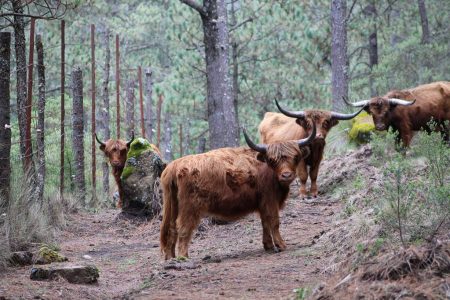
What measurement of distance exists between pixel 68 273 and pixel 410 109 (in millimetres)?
8687

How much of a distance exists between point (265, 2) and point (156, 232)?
16.5 metres

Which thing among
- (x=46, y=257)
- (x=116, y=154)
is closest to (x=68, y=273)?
(x=46, y=257)

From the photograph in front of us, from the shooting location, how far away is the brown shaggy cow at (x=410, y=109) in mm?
14000

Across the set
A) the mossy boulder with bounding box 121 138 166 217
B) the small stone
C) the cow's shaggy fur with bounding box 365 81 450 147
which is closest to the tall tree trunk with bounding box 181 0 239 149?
the mossy boulder with bounding box 121 138 166 217

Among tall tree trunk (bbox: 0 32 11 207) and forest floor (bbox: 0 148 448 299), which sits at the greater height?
tall tree trunk (bbox: 0 32 11 207)

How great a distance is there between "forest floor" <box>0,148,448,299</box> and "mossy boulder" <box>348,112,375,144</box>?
164 centimetres

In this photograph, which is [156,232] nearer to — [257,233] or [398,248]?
[257,233]

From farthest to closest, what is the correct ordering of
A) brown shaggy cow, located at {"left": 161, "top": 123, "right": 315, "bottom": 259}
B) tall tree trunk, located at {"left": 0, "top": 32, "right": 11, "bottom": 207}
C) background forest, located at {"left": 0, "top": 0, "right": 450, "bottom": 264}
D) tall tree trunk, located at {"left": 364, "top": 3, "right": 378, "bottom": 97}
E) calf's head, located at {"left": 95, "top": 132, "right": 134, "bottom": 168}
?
A: tall tree trunk, located at {"left": 364, "top": 3, "right": 378, "bottom": 97} < background forest, located at {"left": 0, "top": 0, "right": 450, "bottom": 264} < calf's head, located at {"left": 95, "top": 132, "right": 134, "bottom": 168} < tall tree trunk, located at {"left": 0, "top": 32, "right": 11, "bottom": 207} < brown shaggy cow, located at {"left": 161, "top": 123, "right": 315, "bottom": 259}

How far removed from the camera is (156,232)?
1265 centimetres

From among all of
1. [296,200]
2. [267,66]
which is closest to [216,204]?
[296,200]

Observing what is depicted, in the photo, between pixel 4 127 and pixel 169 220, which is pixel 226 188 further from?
pixel 4 127

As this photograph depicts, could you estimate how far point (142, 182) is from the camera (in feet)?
45.8

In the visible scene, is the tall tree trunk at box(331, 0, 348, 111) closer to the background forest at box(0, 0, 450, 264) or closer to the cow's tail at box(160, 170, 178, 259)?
the background forest at box(0, 0, 450, 264)

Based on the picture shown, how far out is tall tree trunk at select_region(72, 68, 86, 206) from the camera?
16.8 metres
